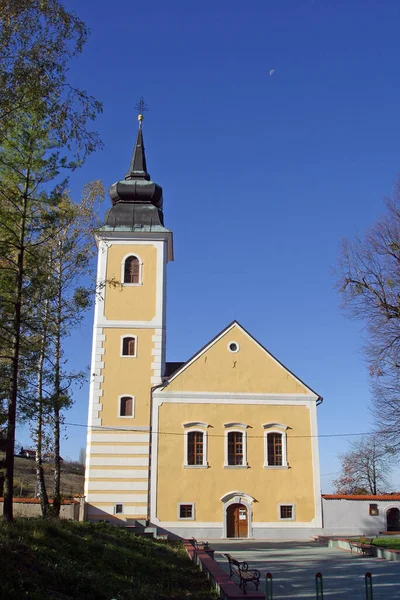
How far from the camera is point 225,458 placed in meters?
28.6

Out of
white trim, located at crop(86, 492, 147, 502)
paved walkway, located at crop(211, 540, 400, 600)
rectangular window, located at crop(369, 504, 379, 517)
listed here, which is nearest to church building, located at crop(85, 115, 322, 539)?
white trim, located at crop(86, 492, 147, 502)

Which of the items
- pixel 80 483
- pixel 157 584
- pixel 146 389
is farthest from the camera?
pixel 80 483

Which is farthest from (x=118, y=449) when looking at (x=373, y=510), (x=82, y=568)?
(x=82, y=568)

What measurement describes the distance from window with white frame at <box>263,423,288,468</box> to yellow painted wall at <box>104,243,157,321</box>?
813 cm

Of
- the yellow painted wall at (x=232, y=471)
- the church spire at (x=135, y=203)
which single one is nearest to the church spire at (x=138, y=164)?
the church spire at (x=135, y=203)

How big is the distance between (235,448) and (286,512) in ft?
12.1

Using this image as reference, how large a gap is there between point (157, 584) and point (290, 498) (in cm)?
1707

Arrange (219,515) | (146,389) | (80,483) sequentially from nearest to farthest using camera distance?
(219,515), (146,389), (80,483)

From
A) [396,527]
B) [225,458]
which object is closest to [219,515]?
[225,458]

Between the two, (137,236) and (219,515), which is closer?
(219,515)

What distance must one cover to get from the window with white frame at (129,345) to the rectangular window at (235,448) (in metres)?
6.22

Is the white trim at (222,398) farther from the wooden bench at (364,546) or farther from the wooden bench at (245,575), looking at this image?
the wooden bench at (245,575)

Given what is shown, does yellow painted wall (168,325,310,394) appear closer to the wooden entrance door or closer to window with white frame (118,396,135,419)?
window with white frame (118,396,135,419)

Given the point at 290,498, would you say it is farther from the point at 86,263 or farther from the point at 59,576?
the point at 59,576
